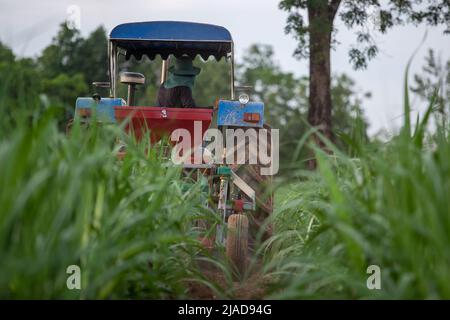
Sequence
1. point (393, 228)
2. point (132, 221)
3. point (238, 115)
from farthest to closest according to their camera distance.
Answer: point (238, 115) < point (132, 221) < point (393, 228)

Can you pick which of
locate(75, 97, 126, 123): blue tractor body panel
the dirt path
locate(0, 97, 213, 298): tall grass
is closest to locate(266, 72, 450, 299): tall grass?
the dirt path

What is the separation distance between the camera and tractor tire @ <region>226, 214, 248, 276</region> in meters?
4.80

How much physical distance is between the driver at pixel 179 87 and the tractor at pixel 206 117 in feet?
0.49

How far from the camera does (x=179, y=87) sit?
6559 mm

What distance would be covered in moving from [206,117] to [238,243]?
1283 millimetres

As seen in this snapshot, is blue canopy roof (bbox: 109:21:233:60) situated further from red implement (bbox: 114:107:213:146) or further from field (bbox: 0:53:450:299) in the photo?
field (bbox: 0:53:450:299)

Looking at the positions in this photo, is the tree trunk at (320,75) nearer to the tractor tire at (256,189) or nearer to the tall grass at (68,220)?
the tractor tire at (256,189)

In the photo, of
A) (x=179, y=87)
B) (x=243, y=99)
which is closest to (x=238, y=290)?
(x=243, y=99)

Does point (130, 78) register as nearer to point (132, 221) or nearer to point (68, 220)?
point (132, 221)

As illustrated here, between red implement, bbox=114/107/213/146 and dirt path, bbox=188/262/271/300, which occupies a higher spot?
red implement, bbox=114/107/213/146

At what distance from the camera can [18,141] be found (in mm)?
2484

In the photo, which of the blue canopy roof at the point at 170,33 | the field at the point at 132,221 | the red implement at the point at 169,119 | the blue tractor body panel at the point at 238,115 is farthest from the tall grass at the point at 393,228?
the blue canopy roof at the point at 170,33

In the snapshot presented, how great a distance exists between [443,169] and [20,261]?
1547mm
